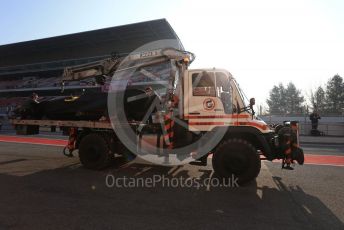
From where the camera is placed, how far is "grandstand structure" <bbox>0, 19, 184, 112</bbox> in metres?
42.4

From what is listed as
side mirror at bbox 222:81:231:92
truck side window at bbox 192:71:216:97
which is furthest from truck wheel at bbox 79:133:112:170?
side mirror at bbox 222:81:231:92

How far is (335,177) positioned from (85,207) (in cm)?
614

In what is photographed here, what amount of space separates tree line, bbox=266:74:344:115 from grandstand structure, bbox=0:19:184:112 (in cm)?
3731

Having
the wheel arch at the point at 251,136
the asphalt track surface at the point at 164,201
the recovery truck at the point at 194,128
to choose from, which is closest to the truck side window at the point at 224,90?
the recovery truck at the point at 194,128

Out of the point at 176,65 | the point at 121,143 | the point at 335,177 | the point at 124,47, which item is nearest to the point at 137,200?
the point at 121,143

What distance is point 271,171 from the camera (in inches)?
338

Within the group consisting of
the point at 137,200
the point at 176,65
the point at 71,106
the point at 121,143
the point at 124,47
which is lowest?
the point at 137,200

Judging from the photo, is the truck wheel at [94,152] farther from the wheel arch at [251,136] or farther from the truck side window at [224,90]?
the truck side window at [224,90]

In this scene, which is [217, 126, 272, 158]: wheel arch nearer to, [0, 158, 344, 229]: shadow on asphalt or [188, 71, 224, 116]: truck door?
[188, 71, 224, 116]: truck door

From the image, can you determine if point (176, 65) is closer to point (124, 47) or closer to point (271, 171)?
point (271, 171)

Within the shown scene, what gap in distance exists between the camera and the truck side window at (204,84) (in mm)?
7215

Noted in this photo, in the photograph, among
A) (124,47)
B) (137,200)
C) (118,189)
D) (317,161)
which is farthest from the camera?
(124,47)

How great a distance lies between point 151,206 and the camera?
5379 mm

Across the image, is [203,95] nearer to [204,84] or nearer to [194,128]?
[204,84]
